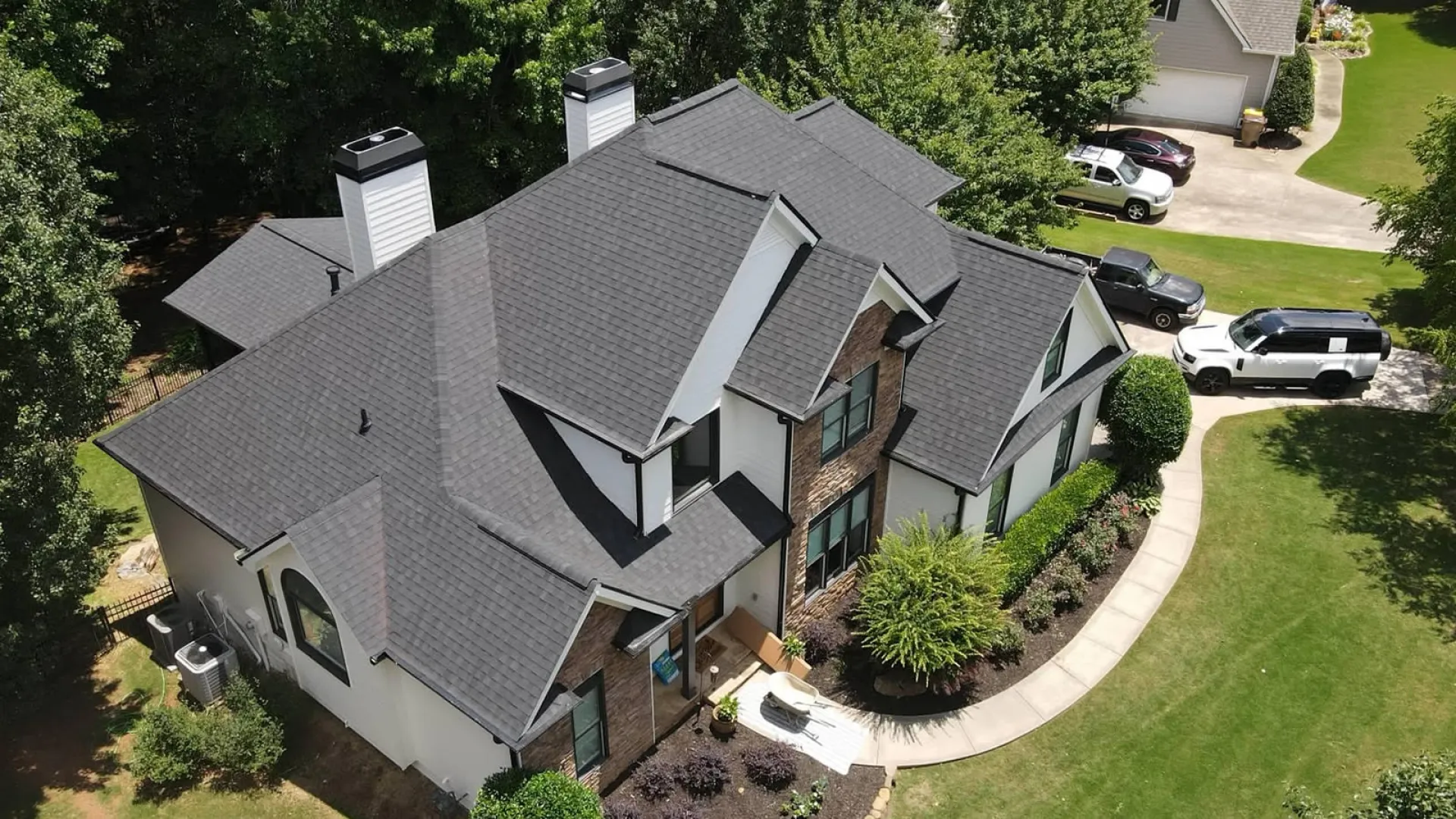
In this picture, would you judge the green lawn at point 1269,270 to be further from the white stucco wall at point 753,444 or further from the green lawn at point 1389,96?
the white stucco wall at point 753,444

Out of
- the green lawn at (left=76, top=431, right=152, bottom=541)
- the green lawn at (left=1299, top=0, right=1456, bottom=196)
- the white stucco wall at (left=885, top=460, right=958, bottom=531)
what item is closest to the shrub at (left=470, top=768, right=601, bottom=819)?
the white stucco wall at (left=885, top=460, right=958, bottom=531)

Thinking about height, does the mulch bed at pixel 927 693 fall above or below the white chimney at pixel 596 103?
below

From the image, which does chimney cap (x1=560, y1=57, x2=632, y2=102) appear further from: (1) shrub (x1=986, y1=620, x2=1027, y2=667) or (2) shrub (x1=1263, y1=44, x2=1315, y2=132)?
(2) shrub (x1=1263, y1=44, x2=1315, y2=132)

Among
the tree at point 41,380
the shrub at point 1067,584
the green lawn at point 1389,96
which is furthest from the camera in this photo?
the green lawn at point 1389,96

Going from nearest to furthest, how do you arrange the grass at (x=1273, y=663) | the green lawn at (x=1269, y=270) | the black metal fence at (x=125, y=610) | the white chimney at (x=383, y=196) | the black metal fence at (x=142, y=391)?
the white chimney at (x=383, y=196), the grass at (x=1273, y=663), the black metal fence at (x=125, y=610), the black metal fence at (x=142, y=391), the green lawn at (x=1269, y=270)

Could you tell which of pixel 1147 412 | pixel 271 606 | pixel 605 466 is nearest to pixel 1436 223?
pixel 1147 412

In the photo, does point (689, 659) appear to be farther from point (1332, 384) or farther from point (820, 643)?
point (1332, 384)

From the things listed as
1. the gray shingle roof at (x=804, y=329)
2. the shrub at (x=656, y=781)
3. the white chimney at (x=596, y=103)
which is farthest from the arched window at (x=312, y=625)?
the white chimney at (x=596, y=103)
